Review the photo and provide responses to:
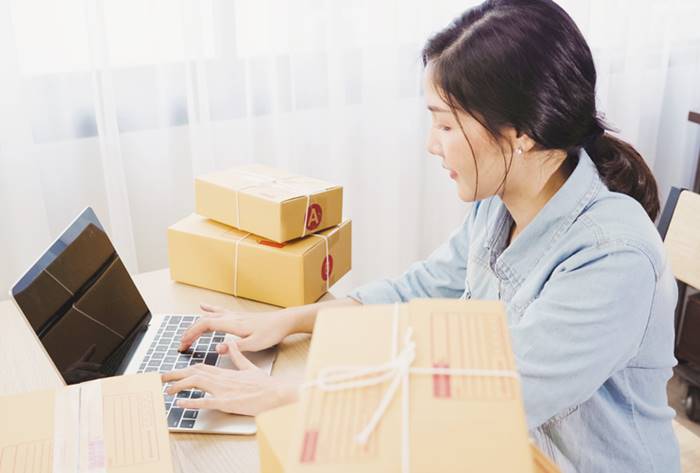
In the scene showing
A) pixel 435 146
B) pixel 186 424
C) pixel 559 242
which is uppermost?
pixel 435 146

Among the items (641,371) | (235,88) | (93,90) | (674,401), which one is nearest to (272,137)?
(235,88)

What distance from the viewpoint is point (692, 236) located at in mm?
1346

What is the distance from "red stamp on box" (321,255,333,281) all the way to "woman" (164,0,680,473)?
0.29 m

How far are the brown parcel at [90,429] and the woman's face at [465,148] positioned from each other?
486mm

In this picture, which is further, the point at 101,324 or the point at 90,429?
the point at 101,324

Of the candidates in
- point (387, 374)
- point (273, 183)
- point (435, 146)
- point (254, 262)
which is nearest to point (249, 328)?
point (254, 262)

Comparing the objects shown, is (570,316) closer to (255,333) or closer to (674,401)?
(255,333)

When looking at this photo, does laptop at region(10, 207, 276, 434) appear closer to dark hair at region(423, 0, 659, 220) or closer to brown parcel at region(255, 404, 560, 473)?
brown parcel at region(255, 404, 560, 473)

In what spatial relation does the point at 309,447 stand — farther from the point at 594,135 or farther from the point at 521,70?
the point at 594,135

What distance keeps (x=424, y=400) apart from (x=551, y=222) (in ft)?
1.85

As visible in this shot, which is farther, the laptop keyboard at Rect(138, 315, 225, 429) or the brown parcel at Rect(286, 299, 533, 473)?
the laptop keyboard at Rect(138, 315, 225, 429)

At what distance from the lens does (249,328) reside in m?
1.15

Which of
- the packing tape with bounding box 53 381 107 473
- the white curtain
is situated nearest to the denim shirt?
the packing tape with bounding box 53 381 107 473

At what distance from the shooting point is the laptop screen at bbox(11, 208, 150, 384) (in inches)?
38.7
